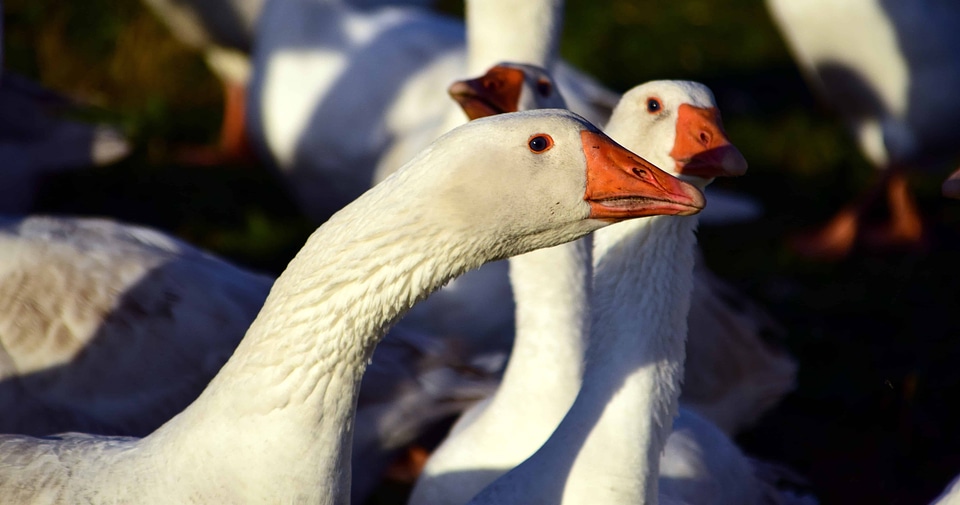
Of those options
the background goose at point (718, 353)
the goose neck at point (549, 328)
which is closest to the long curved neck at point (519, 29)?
the background goose at point (718, 353)

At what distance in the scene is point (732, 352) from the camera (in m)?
5.35

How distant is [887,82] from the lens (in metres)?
7.28

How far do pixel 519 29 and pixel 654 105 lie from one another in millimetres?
1513

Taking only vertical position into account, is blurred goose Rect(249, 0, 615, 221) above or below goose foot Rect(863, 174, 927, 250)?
above

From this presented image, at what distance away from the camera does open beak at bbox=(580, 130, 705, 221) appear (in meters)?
2.64

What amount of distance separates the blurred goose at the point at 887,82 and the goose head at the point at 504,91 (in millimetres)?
3710

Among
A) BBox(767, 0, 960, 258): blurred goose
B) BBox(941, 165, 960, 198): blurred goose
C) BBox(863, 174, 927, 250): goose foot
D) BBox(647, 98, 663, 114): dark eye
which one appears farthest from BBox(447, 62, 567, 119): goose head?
BBox(863, 174, 927, 250): goose foot

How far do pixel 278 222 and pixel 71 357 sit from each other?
3.50m

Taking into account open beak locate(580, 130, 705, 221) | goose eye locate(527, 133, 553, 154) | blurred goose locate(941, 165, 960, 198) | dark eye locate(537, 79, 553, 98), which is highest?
dark eye locate(537, 79, 553, 98)

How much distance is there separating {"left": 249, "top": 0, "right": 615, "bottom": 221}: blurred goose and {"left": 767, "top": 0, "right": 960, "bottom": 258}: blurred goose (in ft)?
5.08

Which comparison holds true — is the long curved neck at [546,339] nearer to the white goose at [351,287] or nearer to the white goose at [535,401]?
the white goose at [535,401]

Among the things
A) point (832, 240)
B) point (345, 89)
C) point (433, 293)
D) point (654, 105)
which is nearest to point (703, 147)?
point (654, 105)

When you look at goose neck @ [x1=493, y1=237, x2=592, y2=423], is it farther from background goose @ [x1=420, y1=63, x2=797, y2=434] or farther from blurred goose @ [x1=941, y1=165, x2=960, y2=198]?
blurred goose @ [x1=941, y1=165, x2=960, y2=198]

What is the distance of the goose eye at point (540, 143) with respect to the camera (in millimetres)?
2602
